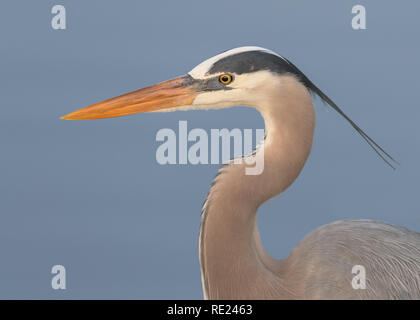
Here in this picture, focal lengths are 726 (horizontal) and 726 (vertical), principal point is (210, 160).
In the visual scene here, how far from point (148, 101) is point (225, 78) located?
315 mm

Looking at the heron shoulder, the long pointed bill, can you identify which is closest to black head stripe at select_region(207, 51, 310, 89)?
the long pointed bill

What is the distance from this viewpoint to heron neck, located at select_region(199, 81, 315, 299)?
2.44 metres

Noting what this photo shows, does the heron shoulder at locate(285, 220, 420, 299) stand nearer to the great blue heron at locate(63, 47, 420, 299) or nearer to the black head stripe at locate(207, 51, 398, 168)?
the great blue heron at locate(63, 47, 420, 299)

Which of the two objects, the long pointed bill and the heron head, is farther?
the long pointed bill

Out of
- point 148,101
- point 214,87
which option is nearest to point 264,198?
point 214,87

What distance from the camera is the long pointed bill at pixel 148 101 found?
259 cm

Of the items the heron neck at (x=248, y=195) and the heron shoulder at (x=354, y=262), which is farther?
the heron shoulder at (x=354, y=262)

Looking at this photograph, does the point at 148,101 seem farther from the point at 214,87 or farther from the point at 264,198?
the point at 264,198

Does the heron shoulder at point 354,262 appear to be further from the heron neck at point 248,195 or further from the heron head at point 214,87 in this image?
the heron head at point 214,87

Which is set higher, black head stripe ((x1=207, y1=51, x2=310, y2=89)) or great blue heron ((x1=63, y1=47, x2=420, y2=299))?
black head stripe ((x1=207, y1=51, x2=310, y2=89))

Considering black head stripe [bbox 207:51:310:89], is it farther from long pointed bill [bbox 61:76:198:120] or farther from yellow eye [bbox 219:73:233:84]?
long pointed bill [bbox 61:76:198:120]

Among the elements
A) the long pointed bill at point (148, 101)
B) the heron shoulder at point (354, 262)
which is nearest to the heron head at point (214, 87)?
the long pointed bill at point (148, 101)

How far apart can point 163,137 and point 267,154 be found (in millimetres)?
560
